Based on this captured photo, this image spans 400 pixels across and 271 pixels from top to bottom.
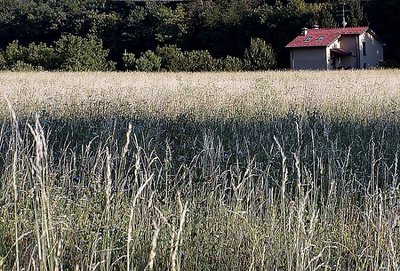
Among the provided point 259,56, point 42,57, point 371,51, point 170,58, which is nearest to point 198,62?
point 170,58

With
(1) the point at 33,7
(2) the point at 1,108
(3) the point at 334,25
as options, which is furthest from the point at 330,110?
(1) the point at 33,7

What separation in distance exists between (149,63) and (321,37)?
46.9 feet

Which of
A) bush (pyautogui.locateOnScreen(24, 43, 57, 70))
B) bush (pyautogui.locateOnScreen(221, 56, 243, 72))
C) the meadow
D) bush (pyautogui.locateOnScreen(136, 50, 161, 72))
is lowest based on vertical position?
the meadow

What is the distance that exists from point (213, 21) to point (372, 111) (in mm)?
50680

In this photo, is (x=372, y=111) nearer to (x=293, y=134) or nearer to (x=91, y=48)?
(x=293, y=134)

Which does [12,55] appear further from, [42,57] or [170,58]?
[170,58]

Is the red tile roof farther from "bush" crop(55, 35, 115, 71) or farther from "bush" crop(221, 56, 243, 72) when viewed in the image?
"bush" crop(55, 35, 115, 71)

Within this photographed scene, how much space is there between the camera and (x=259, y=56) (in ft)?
156

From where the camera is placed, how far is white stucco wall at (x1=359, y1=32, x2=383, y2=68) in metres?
49.5

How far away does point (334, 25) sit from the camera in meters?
54.1

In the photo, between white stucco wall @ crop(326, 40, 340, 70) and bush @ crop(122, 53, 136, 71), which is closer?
bush @ crop(122, 53, 136, 71)

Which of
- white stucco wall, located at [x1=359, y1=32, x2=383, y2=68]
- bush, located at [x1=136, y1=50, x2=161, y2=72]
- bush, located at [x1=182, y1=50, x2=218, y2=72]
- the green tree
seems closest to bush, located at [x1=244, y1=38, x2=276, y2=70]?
bush, located at [x1=182, y1=50, x2=218, y2=72]

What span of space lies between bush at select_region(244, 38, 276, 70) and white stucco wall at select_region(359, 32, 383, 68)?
778 cm

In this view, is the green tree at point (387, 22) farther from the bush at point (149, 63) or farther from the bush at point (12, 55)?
the bush at point (12, 55)
